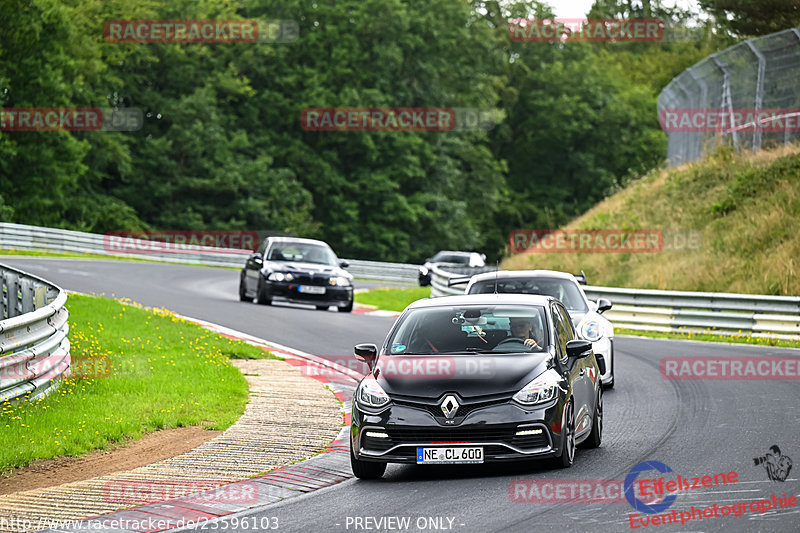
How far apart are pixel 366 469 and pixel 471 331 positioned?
1.66m

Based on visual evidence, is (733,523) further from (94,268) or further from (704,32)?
(704,32)

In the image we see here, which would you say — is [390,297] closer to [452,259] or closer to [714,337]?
[452,259]

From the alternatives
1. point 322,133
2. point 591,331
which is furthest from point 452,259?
point 591,331

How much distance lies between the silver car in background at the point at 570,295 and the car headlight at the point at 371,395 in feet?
18.1

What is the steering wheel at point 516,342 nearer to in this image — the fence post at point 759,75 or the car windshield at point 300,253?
the car windshield at point 300,253

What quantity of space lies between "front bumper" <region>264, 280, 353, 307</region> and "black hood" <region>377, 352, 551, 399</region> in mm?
16197

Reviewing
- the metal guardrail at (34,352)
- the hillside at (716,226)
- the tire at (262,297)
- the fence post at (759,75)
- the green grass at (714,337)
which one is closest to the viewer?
the metal guardrail at (34,352)

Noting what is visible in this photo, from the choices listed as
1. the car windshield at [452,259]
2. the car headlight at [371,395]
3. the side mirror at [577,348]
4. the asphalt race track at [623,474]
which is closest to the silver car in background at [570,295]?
the asphalt race track at [623,474]

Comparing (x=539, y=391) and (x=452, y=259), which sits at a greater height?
(x=539, y=391)

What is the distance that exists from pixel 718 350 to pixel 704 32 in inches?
2959

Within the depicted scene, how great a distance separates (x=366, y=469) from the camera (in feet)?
30.4

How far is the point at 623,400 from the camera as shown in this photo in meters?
13.9

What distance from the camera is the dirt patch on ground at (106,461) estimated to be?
29.9 feet

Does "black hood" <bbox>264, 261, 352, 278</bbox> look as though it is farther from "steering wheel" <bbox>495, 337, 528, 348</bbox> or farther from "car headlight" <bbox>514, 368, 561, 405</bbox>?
"car headlight" <bbox>514, 368, 561, 405</bbox>
